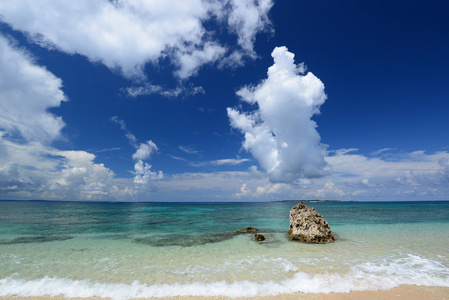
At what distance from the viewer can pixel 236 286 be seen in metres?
8.38

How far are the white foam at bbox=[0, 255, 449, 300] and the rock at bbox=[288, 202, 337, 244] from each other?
21.9 feet

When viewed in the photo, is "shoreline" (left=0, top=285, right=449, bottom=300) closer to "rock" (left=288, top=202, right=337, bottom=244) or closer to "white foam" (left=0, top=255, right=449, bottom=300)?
"white foam" (left=0, top=255, right=449, bottom=300)

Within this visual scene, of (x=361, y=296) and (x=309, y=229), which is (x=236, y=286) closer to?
(x=361, y=296)

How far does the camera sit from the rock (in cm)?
1641

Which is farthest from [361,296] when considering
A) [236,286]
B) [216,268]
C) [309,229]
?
[309,229]

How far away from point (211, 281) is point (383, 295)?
6.61 meters

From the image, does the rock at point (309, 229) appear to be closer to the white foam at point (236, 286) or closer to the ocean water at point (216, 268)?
the ocean water at point (216, 268)

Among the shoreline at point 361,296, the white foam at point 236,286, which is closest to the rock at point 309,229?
the white foam at point 236,286

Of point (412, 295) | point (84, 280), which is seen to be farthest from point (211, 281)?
point (412, 295)

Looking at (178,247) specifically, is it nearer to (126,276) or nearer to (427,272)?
(126,276)

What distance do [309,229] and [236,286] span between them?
10.9m

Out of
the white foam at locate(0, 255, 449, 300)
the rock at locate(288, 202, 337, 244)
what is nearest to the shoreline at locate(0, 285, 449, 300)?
the white foam at locate(0, 255, 449, 300)

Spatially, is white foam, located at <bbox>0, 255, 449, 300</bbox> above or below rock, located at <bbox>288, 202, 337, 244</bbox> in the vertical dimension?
below

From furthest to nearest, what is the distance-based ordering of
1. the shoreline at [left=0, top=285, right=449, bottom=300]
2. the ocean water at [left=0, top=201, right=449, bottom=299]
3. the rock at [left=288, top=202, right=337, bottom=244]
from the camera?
the rock at [left=288, top=202, right=337, bottom=244]
the ocean water at [left=0, top=201, right=449, bottom=299]
the shoreline at [left=0, top=285, right=449, bottom=300]
